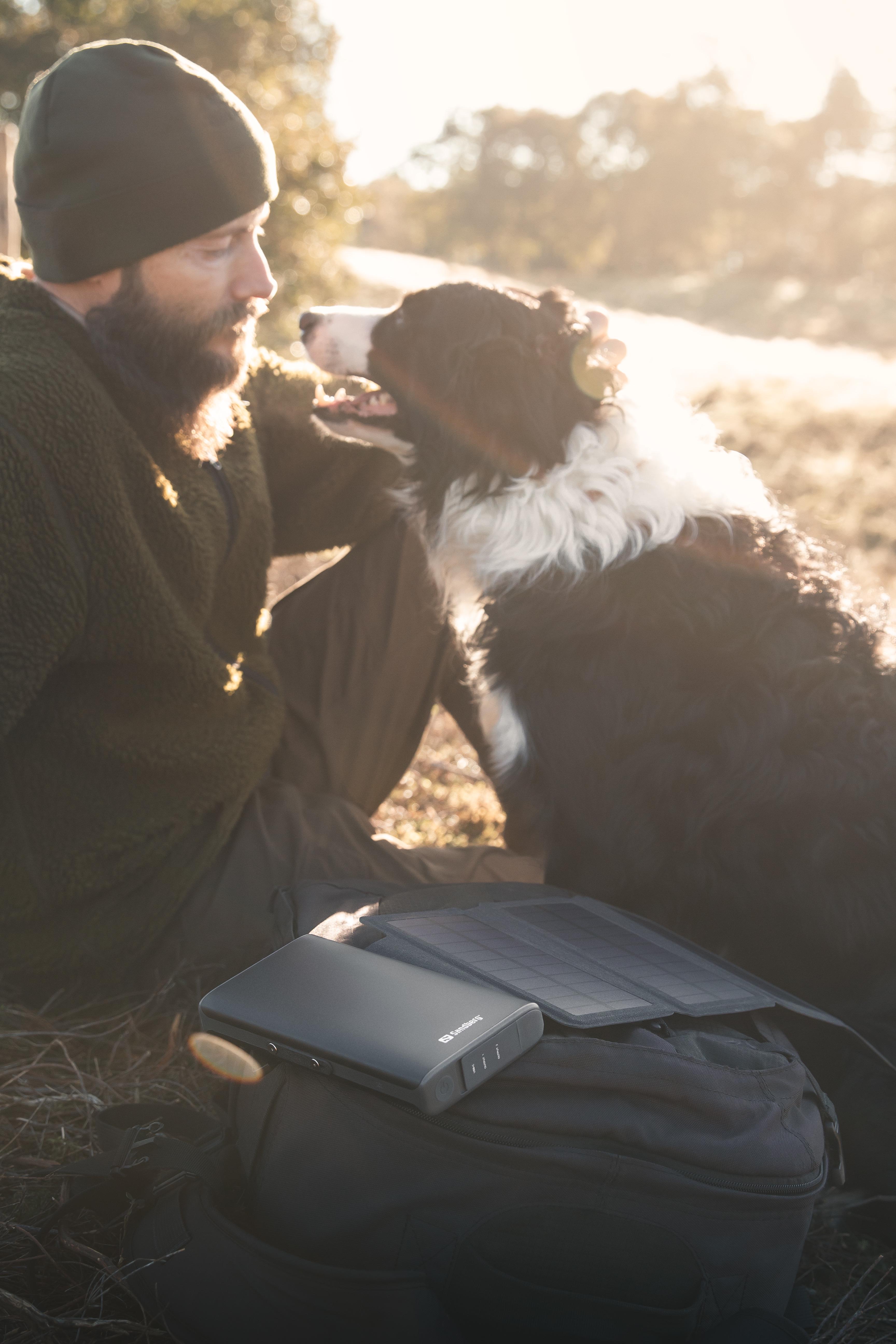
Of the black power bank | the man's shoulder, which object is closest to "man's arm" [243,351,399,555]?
the man's shoulder

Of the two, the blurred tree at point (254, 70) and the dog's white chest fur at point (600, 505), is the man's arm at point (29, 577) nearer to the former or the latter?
the dog's white chest fur at point (600, 505)

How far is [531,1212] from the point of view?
1387 millimetres

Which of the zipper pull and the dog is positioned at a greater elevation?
the dog

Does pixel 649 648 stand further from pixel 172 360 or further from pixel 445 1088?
pixel 172 360

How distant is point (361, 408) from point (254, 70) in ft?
27.6

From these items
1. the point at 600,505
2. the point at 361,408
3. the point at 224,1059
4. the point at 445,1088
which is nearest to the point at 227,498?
the point at 361,408

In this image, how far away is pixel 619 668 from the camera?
7.07 feet

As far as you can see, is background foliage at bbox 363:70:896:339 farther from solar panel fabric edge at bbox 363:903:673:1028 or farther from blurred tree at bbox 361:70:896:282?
solar panel fabric edge at bbox 363:903:673:1028

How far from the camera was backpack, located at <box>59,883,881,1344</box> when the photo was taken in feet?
4.52

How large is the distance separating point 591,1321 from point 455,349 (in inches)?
79.1

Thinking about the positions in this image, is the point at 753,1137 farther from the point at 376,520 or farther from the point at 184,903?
the point at 376,520

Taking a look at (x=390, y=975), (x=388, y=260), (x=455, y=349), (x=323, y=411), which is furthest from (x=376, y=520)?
(x=388, y=260)

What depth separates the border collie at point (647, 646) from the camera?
1986mm

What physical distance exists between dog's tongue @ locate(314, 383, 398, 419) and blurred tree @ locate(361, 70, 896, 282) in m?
40.5
